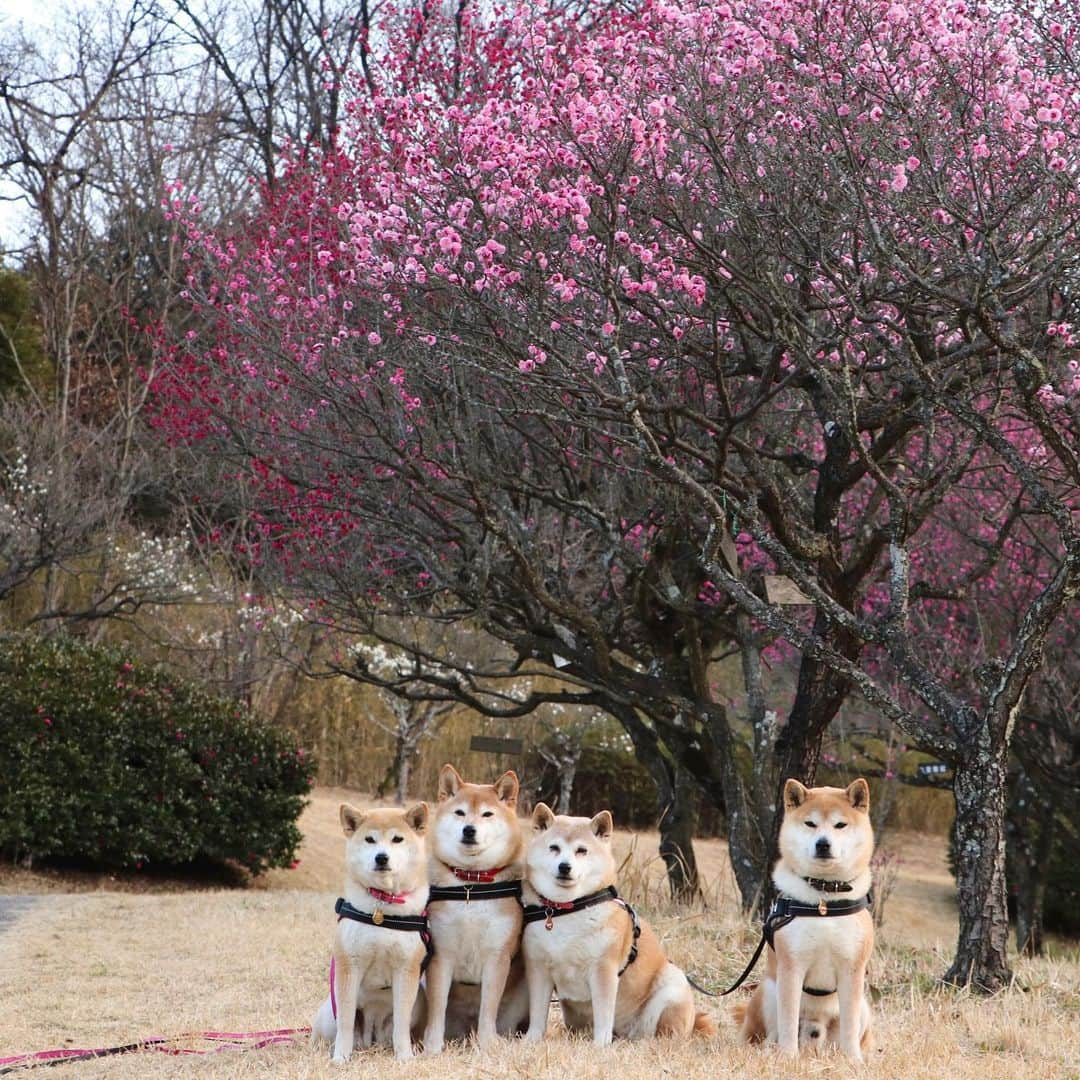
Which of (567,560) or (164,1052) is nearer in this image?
(164,1052)

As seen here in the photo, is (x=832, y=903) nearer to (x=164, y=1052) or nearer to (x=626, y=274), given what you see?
(x=164, y=1052)

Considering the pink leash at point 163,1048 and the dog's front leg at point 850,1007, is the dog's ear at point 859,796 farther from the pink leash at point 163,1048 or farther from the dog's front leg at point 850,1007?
the pink leash at point 163,1048

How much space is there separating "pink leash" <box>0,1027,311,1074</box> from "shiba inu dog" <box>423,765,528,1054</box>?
3.93 feet

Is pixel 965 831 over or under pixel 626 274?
under

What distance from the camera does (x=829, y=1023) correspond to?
473 cm

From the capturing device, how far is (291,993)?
755cm

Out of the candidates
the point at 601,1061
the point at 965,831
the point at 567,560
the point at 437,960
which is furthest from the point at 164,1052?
the point at 567,560

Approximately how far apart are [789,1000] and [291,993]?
3.86 metres

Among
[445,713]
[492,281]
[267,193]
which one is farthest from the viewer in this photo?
[445,713]

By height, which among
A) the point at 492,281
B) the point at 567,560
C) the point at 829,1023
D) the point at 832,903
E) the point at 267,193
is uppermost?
the point at 267,193

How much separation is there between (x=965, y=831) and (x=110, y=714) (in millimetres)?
8122

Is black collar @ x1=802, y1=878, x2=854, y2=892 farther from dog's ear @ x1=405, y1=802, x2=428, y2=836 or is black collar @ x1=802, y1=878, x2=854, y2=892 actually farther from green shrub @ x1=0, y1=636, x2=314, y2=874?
green shrub @ x1=0, y1=636, x2=314, y2=874

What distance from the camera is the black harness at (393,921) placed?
15.2ft

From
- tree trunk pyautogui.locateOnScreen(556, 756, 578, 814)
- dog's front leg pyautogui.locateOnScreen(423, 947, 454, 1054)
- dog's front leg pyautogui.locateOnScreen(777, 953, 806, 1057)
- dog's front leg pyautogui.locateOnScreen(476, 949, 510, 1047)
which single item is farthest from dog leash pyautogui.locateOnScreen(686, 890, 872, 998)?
tree trunk pyautogui.locateOnScreen(556, 756, 578, 814)
